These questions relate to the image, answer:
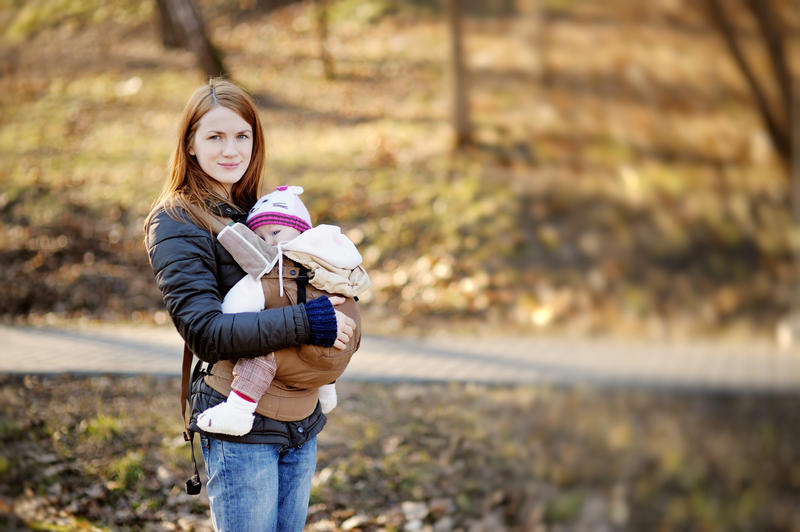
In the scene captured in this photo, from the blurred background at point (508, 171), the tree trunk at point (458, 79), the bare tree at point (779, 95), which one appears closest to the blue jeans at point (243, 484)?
the blurred background at point (508, 171)

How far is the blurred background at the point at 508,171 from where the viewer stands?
9000 millimetres

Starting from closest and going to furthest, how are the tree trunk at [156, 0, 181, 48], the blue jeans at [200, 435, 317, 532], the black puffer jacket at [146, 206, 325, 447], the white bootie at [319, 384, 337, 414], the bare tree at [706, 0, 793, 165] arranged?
the black puffer jacket at [146, 206, 325, 447] → the blue jeans at [200, 435, 317, 532] → the white bootie at [319, 384, 337, 414] → the bare tree at [706, 0, 793, 165] → the tree trunk at [156, 0, 181, 48]

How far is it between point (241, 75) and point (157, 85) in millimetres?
1690

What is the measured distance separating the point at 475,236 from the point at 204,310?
24.7 feet

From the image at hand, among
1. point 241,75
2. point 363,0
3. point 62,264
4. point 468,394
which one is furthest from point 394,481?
point 363,0

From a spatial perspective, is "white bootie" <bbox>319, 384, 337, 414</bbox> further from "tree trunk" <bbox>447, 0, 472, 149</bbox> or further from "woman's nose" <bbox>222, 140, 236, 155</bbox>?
"tree trunk" <bbox>447, 0, 472, 149</bbox>

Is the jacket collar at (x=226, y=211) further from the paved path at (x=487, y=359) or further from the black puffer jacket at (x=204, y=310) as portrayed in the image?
the paved path at (x=487, y=359)

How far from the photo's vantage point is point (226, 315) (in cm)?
217

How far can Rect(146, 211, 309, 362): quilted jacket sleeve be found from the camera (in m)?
2.15

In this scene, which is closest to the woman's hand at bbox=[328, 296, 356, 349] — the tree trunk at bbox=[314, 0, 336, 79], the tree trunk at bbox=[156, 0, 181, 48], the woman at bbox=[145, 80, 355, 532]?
the woman at bbox=[145, 80, 355, 532]

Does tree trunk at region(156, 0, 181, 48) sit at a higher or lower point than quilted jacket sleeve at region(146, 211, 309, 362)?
higher

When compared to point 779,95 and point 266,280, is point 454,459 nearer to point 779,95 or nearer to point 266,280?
point 266,280

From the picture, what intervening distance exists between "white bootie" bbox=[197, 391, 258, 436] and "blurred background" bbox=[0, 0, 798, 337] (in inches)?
231

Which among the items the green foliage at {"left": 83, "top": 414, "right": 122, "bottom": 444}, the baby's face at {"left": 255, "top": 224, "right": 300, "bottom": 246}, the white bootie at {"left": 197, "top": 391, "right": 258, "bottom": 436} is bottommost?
the green foliage at {"left": 83, "top": 414, "right": 122, "bottom": 444}
